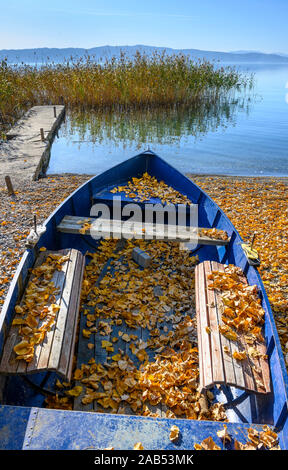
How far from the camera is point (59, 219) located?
4.82m

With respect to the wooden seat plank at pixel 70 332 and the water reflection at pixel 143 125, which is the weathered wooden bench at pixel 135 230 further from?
the water reflection at pixel 143 125

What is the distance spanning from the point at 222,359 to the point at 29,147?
11126mm

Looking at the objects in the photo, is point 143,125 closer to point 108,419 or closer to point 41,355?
point 41,355

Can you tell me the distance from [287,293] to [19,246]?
4.81 m

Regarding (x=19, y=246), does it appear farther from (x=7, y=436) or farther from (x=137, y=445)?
(x=137, y=445)

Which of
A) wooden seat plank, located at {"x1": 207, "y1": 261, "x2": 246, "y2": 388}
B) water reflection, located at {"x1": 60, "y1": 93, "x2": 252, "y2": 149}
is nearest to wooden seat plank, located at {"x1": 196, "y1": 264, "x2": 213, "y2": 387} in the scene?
wooden seat plank, located at {"x1": 207, "y1": 261, "x2": 246, "y2": 388}

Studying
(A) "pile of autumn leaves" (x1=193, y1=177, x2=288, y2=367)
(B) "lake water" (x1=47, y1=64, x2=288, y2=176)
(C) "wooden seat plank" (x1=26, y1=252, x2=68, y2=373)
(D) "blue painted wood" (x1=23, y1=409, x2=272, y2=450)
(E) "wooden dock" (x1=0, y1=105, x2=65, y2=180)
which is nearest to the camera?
(D) "blue painted wood" (x1=23, y1=409, x2=272, y2=450)

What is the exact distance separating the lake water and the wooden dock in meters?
0.79

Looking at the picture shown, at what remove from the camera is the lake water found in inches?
506

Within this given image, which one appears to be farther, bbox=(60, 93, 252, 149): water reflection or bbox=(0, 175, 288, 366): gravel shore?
bbox=(60, 93, 252, 149): water reflection

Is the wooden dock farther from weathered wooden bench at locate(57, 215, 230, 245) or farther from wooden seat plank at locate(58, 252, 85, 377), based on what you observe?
wooden seat plank at locate(58, 252, 85, 377)

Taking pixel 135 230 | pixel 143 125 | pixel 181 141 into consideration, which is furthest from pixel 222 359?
pixel 143 125

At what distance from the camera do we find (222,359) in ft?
9.43

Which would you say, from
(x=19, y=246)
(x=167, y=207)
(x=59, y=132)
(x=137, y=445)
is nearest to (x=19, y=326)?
(x=137, y=445)
